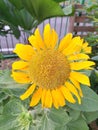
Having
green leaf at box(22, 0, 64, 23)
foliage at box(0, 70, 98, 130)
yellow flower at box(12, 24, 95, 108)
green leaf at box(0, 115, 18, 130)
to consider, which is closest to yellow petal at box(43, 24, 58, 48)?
yellow flower at box(12, 24, 95, 108)

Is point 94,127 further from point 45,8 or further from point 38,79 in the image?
point 38,79

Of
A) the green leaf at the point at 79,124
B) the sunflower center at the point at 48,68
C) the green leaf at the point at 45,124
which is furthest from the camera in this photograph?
the green leaf at the point at 79,124

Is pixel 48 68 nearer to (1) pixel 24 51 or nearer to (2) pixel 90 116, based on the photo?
(1) pixel 24 51

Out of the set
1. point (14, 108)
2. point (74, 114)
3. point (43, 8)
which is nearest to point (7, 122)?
point (14, 108)

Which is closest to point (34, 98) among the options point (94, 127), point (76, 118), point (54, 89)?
point (54, 89)

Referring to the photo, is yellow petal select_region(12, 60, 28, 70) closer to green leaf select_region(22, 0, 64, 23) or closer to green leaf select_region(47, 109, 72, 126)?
green leaf select_region(47, 109, 72, 126)

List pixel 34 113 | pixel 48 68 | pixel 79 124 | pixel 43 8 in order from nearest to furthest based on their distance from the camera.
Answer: pixel 48 68
pixel 34 113
pixel 79 124
pixel 43 8

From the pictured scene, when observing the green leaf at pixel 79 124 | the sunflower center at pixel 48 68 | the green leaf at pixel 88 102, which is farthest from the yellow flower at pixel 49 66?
the green leaf at pixel 79 124

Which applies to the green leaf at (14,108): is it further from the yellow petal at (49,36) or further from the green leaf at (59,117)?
the yellow petal at (49,36)
